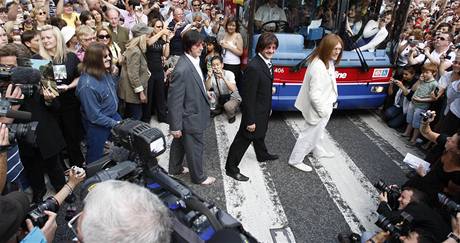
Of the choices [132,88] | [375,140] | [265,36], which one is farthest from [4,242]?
[375,140]

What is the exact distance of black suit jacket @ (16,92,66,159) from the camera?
3.25 meters

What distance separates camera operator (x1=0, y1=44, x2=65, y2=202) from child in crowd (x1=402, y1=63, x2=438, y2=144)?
4.89m

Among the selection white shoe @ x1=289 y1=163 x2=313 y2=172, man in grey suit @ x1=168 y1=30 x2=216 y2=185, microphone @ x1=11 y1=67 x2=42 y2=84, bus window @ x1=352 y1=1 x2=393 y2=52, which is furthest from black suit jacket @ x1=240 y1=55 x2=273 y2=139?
bus window @ x1=352 y1=1 x2=393 y2=52

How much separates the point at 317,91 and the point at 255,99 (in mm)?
775

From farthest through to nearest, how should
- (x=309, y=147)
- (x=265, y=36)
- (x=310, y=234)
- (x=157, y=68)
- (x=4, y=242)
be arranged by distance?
(x=157, y=68)
(x=309, y=147)
(x=265, y=36)
(x=310, y=234)
(x=4, y=242)

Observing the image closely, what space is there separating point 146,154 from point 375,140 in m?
4.63

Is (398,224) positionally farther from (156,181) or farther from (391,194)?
(156,181)

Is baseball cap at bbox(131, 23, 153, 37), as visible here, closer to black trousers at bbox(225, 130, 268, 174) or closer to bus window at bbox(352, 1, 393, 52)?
black trousers at bbox(225, 130, 268, 174)

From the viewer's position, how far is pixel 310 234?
3.44m

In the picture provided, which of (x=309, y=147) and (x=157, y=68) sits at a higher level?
(x=157, y=68)

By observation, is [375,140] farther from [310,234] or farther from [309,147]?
[310,234]

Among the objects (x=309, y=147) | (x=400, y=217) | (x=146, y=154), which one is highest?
(x=146, y=154)

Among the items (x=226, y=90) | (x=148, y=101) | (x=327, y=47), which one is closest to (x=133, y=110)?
(x=148, y=101)

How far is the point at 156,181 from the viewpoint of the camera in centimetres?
200
